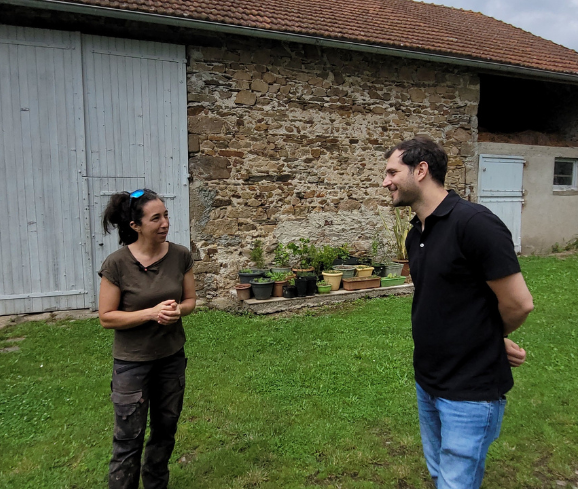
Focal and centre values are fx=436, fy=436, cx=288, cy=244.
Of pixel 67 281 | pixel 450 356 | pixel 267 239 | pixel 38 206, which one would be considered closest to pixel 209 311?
pixel 267 239

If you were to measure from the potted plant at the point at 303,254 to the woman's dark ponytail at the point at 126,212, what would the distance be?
181 inches

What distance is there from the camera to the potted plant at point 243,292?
6375 mm

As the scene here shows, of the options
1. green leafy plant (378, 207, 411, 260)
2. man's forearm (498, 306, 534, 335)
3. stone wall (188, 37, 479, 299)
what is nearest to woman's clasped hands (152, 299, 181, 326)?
man's forearm (498, 306, 534, 335)

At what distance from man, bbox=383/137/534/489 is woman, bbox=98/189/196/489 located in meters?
1.22

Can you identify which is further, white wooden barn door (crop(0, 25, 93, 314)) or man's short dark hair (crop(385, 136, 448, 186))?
white wooden barn door (crop(0, 25, 93, 314))

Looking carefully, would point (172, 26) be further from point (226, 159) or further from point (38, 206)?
point (38, 206)

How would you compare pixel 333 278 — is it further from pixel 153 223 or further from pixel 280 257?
pixel 153 223

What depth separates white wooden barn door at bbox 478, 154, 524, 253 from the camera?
8922 millimetres

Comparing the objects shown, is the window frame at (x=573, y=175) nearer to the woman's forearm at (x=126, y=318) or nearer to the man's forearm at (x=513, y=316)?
the man's forearm at (x=513, y=316)

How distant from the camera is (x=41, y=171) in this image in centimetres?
574

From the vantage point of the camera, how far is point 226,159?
21.9 ft

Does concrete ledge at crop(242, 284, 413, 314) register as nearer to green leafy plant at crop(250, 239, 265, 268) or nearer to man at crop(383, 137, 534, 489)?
green leafy plant at crop(250, 239, 265, 268)

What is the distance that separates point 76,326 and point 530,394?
512 cm

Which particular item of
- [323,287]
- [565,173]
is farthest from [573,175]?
[323,287]
